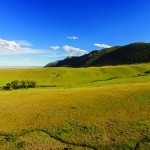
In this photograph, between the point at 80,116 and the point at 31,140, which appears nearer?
the point at 31,140

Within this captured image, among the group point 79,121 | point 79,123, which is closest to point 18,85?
point 79,121

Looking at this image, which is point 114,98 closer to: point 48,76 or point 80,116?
point 80,116

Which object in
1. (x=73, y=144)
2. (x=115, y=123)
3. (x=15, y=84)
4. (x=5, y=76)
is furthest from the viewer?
(x=5, y=76)

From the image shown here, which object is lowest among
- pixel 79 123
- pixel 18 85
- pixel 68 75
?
pixel 79 123

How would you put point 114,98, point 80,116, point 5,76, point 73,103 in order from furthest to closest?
point 5,76 < point 114,98 < point 73,103 < point 80,116

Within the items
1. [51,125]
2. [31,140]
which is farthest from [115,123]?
[31,140]

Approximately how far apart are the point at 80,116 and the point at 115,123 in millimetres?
5550

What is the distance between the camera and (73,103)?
41.2 metres

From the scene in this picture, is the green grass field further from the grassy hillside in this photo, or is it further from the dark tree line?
the grassy hillside

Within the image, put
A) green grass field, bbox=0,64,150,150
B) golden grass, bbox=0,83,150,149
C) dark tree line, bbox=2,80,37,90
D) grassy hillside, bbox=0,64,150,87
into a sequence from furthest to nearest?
1. grassy hillside, bbox=0,64,150,87
2. dark tree line, bbox=2,80,37,90
3. golden grass, bbox=0,83,150,149
4. green grass field, bbox=0,64,150,150

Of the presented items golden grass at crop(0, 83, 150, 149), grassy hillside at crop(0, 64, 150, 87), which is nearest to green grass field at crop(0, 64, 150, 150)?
golden grass at crop(0, 83, 150, 149)

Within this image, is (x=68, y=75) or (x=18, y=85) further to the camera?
(x=68, y=75)

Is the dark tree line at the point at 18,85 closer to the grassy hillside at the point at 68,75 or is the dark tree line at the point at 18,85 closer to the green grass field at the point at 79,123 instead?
the grassy hillside at the point at 68,75

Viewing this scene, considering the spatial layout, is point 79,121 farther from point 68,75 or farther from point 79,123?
point 68,75
